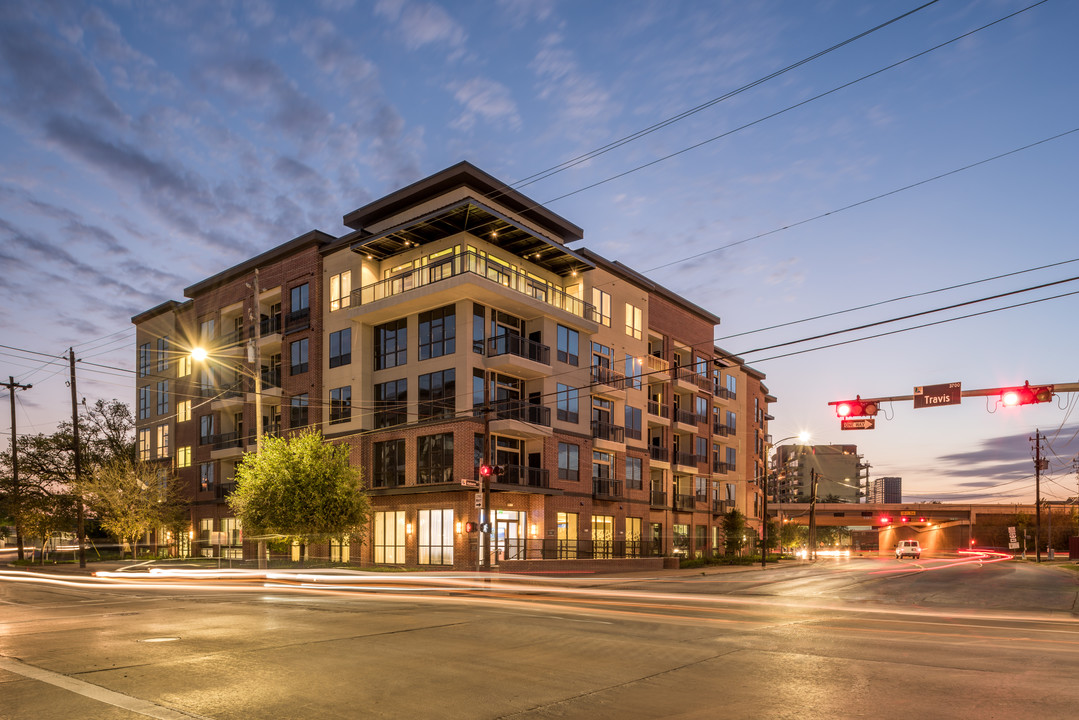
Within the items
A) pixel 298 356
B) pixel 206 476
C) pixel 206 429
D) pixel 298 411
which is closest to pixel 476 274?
pixel 298 356

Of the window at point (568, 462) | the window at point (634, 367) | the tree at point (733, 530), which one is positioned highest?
the window at point (634, 367)

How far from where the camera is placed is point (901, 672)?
9.98 metres

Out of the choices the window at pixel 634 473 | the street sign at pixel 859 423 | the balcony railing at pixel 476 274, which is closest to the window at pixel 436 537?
the balcony railing at pixel 476 274

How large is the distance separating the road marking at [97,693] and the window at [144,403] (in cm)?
5707

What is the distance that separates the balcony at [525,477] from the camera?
3841cm

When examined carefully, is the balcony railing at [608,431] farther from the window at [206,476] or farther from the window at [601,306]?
the window at [206,476]

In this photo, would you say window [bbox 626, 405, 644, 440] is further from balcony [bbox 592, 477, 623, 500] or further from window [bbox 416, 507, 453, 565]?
window [bbox 416, 507, 453, 565]

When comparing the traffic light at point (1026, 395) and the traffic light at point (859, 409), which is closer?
the traffic light at point (1026, 395)

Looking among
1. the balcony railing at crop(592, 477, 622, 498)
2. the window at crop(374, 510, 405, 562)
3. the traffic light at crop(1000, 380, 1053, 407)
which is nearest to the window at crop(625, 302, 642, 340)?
the balcony railing at crop(592, 477, 622, 498)

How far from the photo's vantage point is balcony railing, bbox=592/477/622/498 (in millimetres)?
44938

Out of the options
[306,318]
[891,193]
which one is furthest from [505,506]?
[891,193]

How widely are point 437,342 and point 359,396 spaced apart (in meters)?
5.90

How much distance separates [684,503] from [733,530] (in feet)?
15.7

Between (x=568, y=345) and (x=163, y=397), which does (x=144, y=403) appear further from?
(x=568, y=345)
